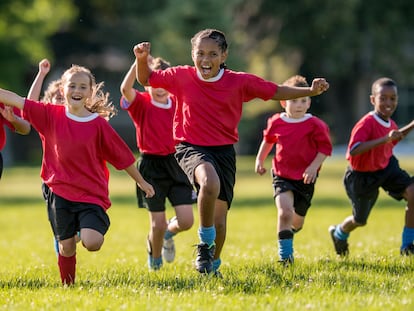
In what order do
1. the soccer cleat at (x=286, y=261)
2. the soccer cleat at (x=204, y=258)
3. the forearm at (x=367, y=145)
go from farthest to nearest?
the forearm at (x=367, y=145), the soccer cleat at (x=286, y=261), the soccer cleat at (x=204, y=258)

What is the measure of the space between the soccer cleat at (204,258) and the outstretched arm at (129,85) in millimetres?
1935

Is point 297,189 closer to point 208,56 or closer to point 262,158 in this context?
point 262,158

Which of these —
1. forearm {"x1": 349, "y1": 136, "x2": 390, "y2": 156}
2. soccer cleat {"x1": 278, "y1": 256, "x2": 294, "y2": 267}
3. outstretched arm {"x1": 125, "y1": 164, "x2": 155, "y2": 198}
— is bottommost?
soccer cleat {"x1": 278, "y1": 256, "x2": 294, "y2": 267}

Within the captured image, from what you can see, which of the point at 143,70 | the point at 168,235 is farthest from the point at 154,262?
the point at 143,70

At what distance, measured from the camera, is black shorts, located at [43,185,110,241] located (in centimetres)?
710

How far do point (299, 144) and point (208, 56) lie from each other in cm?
174

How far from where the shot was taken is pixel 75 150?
7.09 meters

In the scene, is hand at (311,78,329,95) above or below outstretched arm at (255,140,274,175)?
above

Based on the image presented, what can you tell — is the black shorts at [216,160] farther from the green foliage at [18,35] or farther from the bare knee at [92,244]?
the green foliage at [18,35]

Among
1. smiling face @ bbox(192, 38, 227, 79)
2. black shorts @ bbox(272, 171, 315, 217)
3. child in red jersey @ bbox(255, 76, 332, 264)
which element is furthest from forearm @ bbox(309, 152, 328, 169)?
smiling face @ bbox(192, 38, 227, 79)

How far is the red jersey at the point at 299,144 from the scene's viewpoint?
873 centimetres

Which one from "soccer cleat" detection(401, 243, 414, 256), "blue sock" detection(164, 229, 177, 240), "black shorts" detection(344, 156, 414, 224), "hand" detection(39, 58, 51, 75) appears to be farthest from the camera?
"blue sock" detection(164, 229, 177, 240)

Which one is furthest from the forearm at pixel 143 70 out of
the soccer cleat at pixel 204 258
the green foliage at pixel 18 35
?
the green foliage at pixel 18 35

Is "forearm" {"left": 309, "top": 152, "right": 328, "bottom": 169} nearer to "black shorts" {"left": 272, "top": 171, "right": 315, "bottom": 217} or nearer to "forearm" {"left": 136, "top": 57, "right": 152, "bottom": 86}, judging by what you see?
"black shorts" {"left": 272, "top": 171, "right": 315, "bottom": 217}
